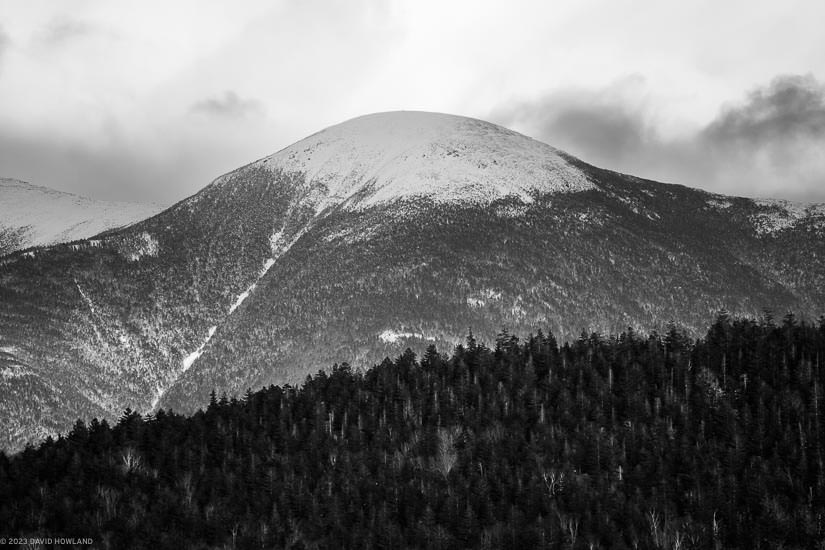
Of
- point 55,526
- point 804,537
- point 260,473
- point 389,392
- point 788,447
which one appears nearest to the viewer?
point 804,537

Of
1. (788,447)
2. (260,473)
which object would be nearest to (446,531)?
(260,473)

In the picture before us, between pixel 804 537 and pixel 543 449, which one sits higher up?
pixel 543 449

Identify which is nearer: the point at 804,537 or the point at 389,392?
the point at 804,537

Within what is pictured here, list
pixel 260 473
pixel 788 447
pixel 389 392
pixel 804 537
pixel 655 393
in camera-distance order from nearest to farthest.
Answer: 1. pixel 804 537
2. pixel 788 447
3. pixel 260 473
4. pixel 655 393
5. pixel 389 392

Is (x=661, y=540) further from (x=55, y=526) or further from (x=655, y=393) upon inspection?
(x=55, y=526)

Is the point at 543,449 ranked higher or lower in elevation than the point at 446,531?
higher

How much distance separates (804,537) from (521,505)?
37.4 meters

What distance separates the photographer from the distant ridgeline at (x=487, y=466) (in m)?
139

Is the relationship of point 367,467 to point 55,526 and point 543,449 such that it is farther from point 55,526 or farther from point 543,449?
point 55,526

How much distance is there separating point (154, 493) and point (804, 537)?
9225cm

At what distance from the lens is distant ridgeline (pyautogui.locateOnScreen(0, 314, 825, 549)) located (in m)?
139

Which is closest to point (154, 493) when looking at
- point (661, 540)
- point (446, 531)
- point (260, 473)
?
point (260, 473)

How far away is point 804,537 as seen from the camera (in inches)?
5182

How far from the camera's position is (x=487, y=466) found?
16138 cm
